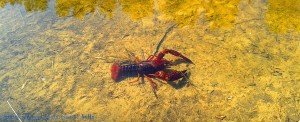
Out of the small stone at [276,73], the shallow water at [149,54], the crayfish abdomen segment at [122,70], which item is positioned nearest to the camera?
the shallow water at [149,54]

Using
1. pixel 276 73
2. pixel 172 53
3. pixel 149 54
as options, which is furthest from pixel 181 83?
pixel 276 73

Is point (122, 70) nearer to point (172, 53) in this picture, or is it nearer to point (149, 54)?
point (149, 54)

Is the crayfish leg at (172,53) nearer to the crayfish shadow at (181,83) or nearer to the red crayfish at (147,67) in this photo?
the red crayfish at (147,67)

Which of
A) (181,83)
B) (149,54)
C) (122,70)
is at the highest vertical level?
(149,54)

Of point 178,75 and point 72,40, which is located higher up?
point 72,40

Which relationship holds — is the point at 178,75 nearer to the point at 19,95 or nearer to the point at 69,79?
the point at 69,79

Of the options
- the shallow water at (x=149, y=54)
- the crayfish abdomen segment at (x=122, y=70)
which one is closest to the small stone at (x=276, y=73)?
the shallow water at (x=149, y=54)

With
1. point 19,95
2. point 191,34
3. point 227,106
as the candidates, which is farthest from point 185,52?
point 19,95

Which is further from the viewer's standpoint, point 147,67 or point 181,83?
point 147,67

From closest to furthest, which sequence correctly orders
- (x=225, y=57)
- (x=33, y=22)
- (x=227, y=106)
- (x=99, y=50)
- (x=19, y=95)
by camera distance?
1. (x=227, y=106)
2. (x=19, y=95)
3. (x=225, y=57)
4. (x=99, y=50)
5. (x=33, y=22)
